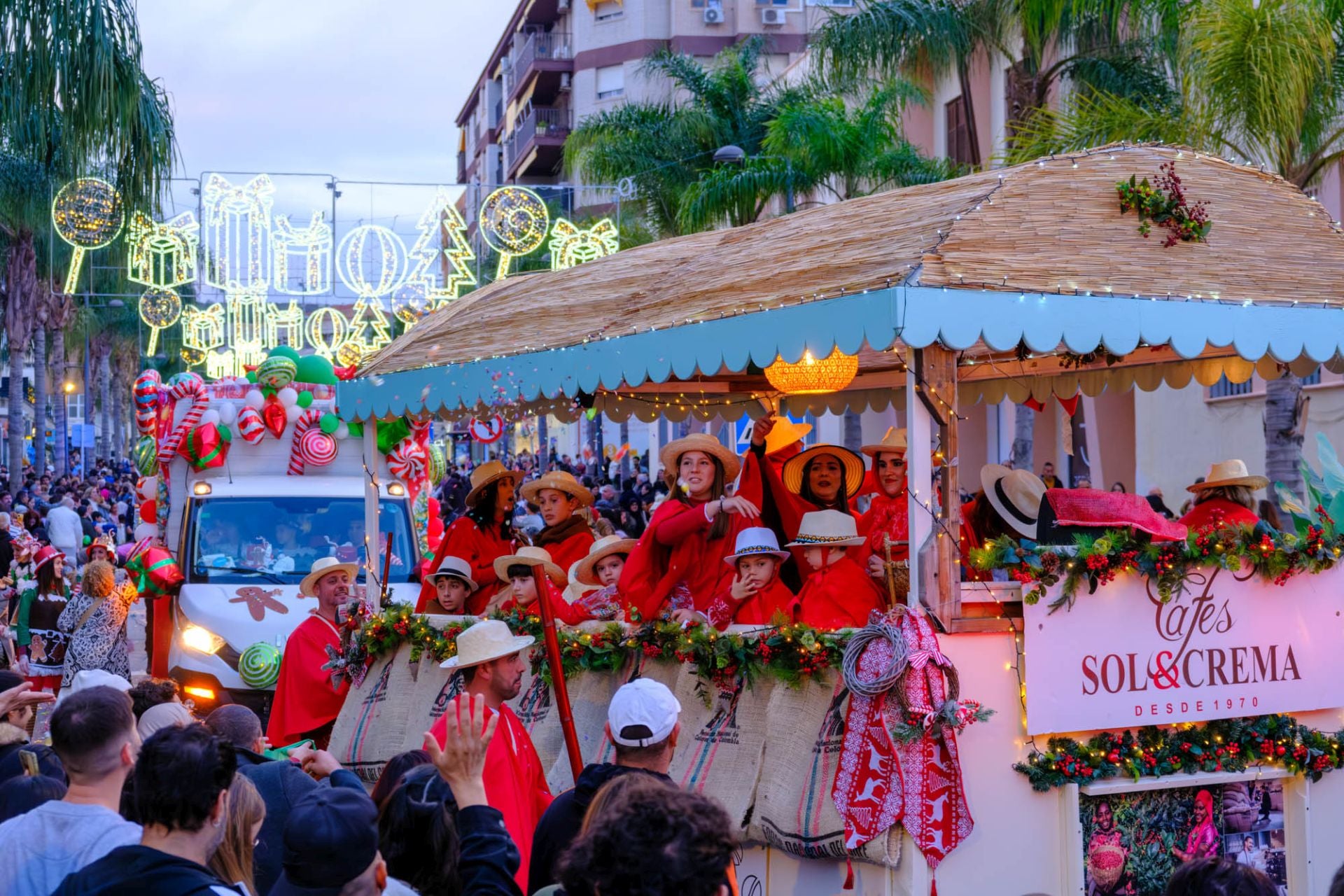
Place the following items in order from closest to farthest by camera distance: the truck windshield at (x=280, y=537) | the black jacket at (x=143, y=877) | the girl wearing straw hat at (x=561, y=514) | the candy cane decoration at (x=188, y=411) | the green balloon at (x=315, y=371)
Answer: the black jacket at (x=143, y=877), the girl wearing straw hat at (x=561, y=514), the truck windshield at (x=280, y=537), the candy cane decoration at (x=188, y=411), the green balloon at (x=315, y=371)

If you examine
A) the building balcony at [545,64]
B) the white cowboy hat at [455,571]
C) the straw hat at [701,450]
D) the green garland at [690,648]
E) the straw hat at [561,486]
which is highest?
the building balcony at [545,64]

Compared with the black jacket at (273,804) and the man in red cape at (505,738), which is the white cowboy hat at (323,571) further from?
the black jacket at (273,804)

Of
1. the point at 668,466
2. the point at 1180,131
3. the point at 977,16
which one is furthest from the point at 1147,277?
the point at 977,16

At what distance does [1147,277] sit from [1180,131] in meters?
8.88

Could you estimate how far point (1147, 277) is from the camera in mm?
6660

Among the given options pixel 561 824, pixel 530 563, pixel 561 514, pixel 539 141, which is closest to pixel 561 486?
pixel 561 514

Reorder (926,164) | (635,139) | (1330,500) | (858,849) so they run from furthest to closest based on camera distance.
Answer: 1. (635,139)
2. (926,164)
3. (1330,500)
4. (858,849)

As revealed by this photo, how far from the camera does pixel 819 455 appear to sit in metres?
8.90

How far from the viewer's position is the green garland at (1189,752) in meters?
6.46

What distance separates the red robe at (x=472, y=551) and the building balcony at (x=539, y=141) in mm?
53615

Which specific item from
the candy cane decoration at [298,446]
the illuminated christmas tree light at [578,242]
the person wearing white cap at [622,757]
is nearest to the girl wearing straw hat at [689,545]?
the person wearing white cap at [622,757]

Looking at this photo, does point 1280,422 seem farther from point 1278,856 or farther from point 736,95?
point 736,95

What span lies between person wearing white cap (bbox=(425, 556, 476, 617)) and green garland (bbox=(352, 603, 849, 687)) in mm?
570

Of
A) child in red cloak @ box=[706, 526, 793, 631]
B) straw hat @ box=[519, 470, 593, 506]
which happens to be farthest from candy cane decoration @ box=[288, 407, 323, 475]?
child in red cloak @ box=[706, 526, 793, 631]
